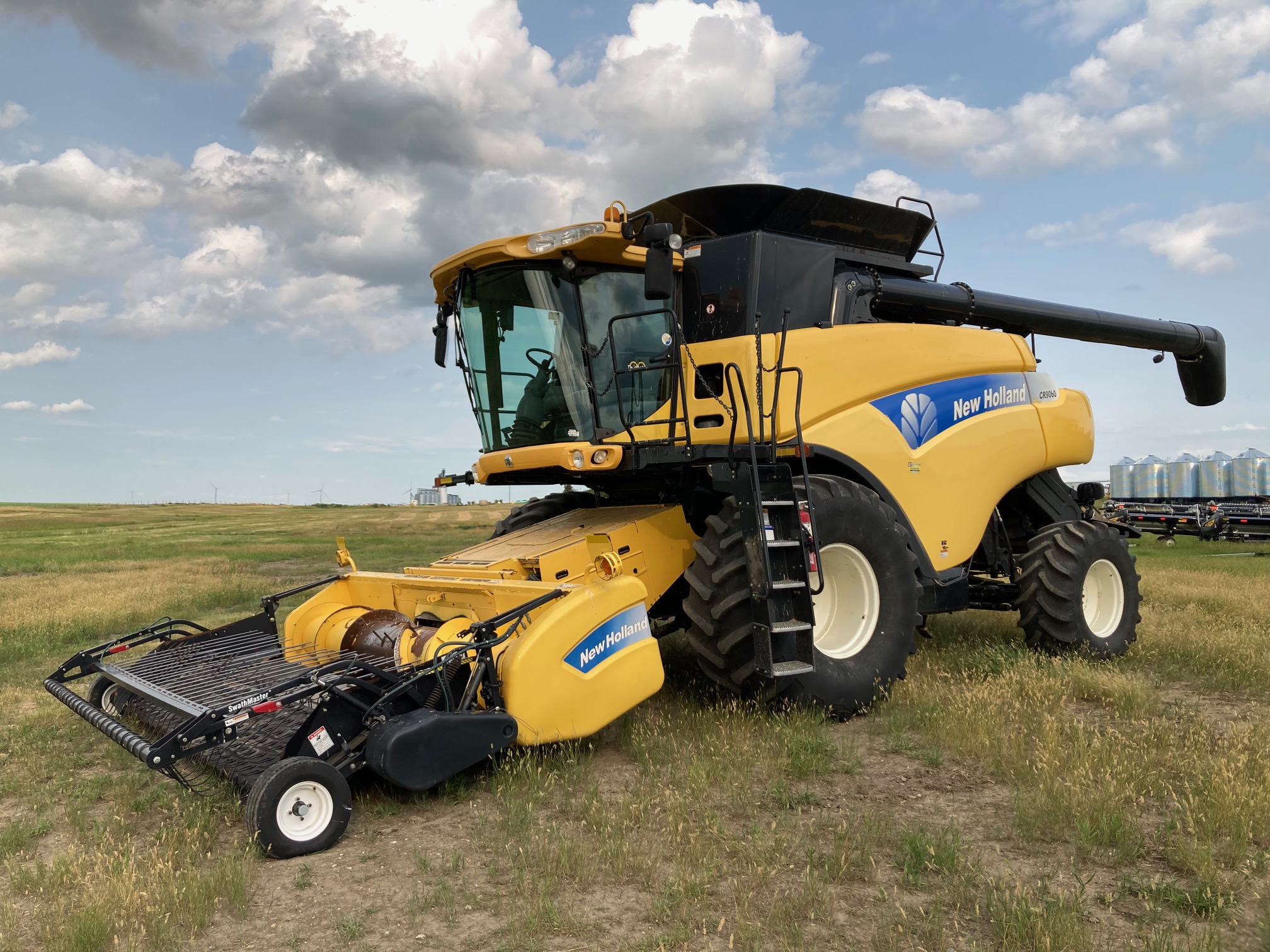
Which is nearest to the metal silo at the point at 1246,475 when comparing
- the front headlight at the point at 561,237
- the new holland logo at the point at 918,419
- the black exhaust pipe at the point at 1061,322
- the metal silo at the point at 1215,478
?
the metal silo at the point at 1215,478

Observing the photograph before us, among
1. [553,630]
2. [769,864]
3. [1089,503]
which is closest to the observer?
[769,864]

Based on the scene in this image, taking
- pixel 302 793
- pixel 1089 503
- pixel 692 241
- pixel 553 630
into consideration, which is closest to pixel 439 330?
pixel 692 241

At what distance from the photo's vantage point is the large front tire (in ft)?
17.9

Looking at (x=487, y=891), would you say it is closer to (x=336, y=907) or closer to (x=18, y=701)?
(x=336, y=907)

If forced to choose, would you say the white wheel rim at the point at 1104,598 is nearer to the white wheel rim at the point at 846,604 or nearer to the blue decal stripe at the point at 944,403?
the blue decal stripe at the point at 944,403

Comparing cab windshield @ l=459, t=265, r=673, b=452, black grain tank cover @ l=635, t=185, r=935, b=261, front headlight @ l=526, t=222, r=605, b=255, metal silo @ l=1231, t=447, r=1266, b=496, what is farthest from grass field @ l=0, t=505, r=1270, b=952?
metal silo @ l=1231, t=447, r=1266, b=496

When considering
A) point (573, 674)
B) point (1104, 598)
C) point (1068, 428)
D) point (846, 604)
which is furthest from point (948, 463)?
point (573, 674)

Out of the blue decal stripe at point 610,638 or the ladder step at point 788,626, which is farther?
the ladder step at point 788,626

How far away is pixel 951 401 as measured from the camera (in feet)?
24.2

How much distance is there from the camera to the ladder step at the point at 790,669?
5.30 m

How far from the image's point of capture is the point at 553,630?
183 inches

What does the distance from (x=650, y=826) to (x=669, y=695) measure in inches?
91.0

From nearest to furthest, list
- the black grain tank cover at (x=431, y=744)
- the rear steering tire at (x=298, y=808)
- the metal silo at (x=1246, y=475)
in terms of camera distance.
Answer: the rear steering tire at (x=298, y=808), the black grain tank cover at (x=431, y=744), the metal silo at (x=1246, y=475)

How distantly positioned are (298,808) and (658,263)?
11.2 feet
